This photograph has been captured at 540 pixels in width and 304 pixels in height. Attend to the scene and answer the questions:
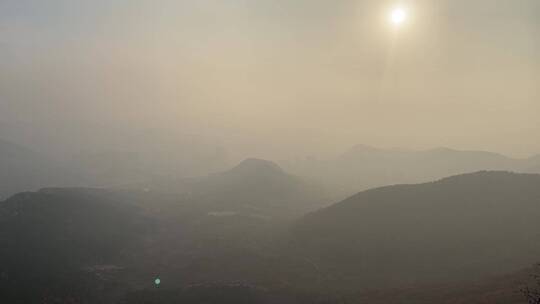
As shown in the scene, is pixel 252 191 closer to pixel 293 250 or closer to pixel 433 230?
pixel 293 250

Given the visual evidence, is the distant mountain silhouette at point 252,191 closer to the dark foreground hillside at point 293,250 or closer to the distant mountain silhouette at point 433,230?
the dark foreground hillside at point 293,250

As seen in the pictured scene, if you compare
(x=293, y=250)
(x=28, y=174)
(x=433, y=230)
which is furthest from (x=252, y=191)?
(x=28, y=174)

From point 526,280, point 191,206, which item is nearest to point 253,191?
point 191,206

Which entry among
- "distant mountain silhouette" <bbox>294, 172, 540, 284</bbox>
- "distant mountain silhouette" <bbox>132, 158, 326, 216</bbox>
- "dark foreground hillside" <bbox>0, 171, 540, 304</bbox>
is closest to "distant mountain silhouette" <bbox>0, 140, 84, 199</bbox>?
"distant mountain silhouette" <bbox>132, 158, 326, 216</bbox>

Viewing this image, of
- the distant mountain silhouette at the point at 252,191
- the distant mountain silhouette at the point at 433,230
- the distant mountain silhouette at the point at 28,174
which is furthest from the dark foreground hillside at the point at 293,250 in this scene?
the distant mountain silhouette at the point at 28,174

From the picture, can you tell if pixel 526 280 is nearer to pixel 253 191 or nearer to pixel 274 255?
pixel 274 255

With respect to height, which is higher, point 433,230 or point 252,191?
point 252,191

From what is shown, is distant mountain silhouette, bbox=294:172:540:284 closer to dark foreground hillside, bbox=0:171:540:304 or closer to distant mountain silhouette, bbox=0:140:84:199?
dark foreground hillside, bbox=0:171:540:304
